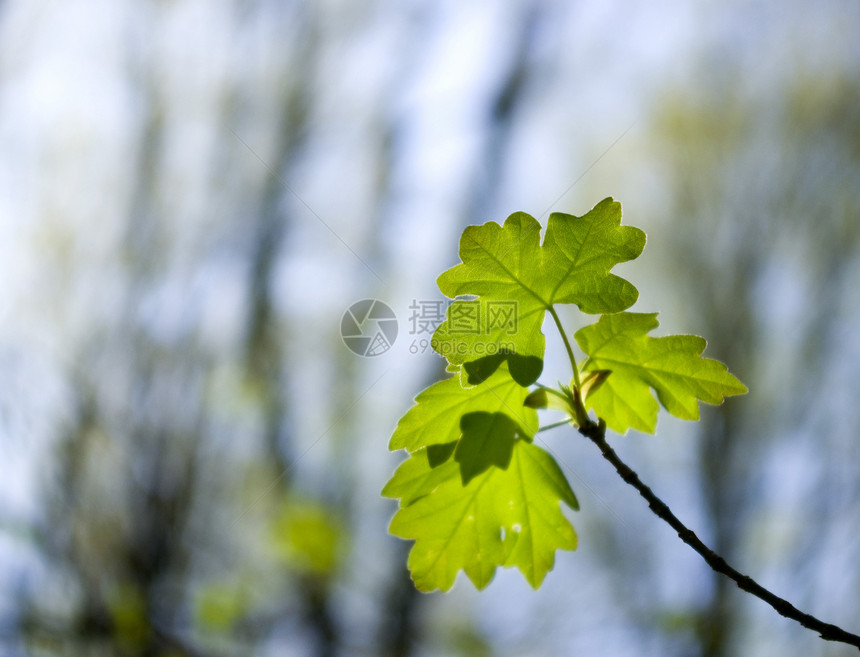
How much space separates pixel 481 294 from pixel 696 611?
519cm

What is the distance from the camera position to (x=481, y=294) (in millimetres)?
1002

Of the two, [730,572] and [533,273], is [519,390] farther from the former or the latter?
[730,572]

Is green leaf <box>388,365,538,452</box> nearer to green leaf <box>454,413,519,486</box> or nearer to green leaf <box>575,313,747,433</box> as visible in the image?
green leaf <box>454,413,519,486</box>

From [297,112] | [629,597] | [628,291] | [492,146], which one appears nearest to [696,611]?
[629,597]

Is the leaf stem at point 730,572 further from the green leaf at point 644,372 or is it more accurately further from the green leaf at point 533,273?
the green leaf at point 533,273

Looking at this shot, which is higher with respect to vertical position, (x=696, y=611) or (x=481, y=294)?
(x=481, y=294)

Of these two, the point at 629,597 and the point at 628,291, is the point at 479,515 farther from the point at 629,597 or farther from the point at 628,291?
the point at 629,597

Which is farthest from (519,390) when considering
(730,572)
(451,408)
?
(730,572)

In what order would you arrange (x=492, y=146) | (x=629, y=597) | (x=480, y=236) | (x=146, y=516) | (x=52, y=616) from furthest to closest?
(x=629, y=597) < (x=492, y=146) < (x=146, y=516) < (x=52, y=616) < (x=480, y=236)

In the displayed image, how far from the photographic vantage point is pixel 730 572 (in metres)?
0.80

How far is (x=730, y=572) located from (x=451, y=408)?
444 millimetres

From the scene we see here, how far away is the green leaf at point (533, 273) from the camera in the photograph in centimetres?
97

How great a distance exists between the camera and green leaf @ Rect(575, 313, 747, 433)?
38.6 inches

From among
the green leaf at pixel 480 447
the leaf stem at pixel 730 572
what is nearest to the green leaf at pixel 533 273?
the green leaf at pixel 480 447
